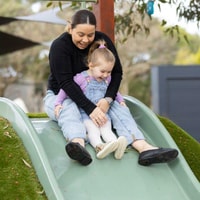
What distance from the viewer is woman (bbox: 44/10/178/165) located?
141 inches

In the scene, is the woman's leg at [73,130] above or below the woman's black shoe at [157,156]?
above

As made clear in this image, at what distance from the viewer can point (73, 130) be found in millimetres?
3553

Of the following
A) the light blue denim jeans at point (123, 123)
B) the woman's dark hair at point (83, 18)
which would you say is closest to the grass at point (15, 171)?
the light blue denim jeans at point (123, 123)

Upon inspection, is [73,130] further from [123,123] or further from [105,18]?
[105,18]

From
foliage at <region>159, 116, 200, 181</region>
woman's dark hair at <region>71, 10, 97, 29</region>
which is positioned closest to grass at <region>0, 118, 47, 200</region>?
woman's dark hair at <region>71, 10, 97, 29</region>

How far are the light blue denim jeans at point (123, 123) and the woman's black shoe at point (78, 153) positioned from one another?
17.3 inches

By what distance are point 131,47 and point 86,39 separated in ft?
72.7

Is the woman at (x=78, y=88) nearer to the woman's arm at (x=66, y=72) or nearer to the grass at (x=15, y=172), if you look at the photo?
the woman's arm at (x=66, y=72)

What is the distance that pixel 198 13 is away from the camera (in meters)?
5.96

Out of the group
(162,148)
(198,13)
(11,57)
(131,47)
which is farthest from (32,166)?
(11,57)

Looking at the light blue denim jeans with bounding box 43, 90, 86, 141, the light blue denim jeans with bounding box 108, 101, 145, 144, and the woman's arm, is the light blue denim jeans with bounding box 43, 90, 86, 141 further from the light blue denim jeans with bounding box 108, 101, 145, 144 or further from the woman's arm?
the light blue denim jeans with bounding box 108, 101, 145, 144

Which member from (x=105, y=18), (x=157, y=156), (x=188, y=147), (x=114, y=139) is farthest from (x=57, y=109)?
(x=188, y=147)

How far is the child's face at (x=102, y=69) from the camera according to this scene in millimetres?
3719

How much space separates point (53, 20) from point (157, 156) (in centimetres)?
680
